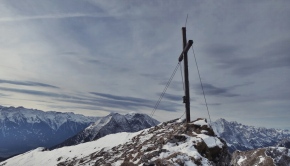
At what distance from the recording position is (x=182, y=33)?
27938 millimetres

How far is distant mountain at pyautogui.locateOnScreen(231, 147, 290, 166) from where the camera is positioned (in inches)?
648

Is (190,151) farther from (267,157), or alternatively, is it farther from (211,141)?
(267,157)

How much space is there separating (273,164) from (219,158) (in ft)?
17.1

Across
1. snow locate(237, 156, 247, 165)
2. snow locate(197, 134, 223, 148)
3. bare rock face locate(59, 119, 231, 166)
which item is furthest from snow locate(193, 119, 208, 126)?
snow locate(237, 156, 247, 165)

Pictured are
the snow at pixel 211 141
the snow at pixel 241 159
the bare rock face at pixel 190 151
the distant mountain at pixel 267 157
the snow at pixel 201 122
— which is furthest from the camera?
the snow at pixel 201 122

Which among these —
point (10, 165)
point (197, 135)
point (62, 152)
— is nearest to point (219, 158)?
point (197, 135)

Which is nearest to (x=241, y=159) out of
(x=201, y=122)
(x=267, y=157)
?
(x=267, y=157)

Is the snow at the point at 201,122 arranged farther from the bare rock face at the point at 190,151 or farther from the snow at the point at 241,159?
the snow at the point at 241,159

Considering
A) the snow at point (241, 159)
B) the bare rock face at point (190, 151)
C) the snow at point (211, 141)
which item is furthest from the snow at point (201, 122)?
the snow at point (241, 159)

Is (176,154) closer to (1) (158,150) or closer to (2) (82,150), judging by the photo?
(1) (158,150)

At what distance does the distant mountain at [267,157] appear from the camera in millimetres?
16469

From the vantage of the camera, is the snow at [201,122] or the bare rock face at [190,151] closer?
the bare rock face at [190,151]

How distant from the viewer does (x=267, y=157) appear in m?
16.9

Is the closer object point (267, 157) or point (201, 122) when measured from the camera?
point (267, 157)
